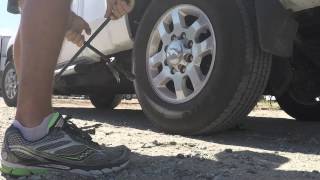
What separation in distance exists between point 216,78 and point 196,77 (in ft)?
0.69

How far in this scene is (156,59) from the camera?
402 centimetres

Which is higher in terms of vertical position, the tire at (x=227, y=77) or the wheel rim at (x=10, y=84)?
the tire at (x=227, y=77)

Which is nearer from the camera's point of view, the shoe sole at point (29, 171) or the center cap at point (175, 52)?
the shoe sole at point (29, 171)

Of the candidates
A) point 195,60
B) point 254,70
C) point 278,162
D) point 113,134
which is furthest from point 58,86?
point 278,162

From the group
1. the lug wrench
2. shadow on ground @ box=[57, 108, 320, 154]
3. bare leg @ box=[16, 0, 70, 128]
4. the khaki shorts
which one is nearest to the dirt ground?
shadow on ground @ box=[57, 108, 320, 154]

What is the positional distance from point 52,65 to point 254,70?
1.51m

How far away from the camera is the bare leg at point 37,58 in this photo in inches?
89.2

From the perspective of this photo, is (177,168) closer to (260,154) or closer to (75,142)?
(75,142)

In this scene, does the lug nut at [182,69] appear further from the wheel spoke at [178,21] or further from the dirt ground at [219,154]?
the dirt ground at [219,154]

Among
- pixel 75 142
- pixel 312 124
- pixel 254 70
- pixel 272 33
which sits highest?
pixel 272 33

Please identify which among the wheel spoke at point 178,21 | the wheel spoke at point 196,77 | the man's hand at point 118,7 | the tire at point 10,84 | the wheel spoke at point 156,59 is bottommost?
the tire at point 10,84

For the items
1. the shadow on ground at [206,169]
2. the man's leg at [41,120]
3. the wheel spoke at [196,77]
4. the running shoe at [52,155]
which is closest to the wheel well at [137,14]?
the wheel spoke at [196,77]

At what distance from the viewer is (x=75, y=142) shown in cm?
232

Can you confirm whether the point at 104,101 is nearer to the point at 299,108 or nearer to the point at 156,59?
the point at 299,108
